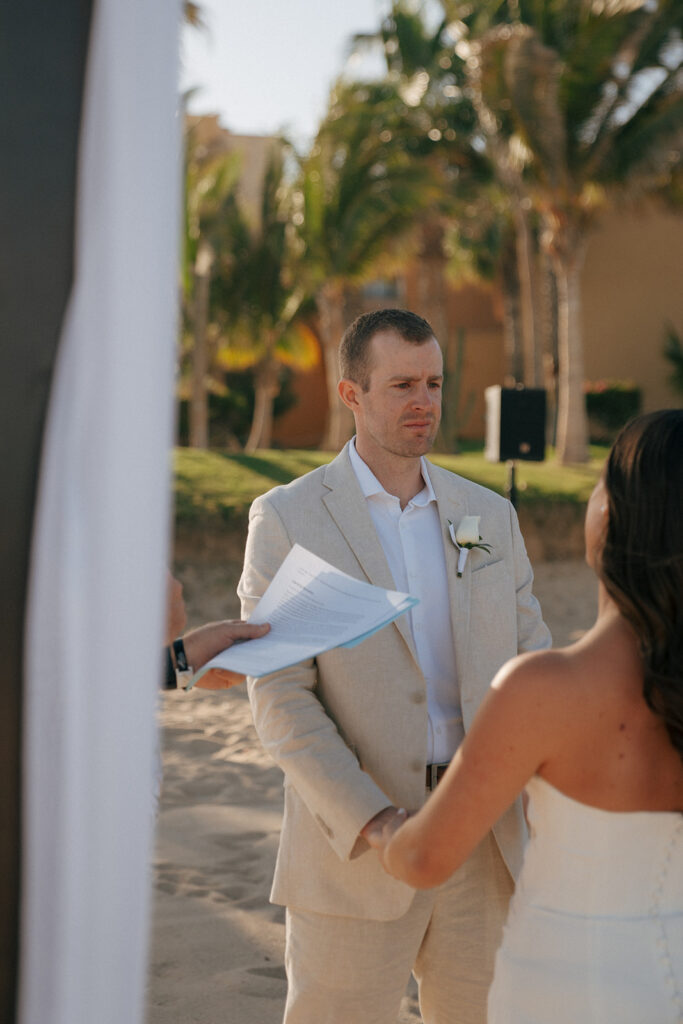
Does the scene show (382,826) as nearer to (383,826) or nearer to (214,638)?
(383,826)

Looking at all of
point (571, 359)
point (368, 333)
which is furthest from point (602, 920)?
point (571, 359)

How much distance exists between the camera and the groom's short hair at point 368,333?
2846 millimetres

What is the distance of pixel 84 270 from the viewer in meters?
1.41

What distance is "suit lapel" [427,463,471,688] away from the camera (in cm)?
257

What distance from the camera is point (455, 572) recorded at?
8.60ft

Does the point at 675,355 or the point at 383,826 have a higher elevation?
the point at 675,355

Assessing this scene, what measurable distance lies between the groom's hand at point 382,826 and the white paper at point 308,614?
1.59ft

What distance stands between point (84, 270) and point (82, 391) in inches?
6.7

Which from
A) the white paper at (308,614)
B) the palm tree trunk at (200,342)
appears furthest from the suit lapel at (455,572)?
the palm tree trunk at (200,342)

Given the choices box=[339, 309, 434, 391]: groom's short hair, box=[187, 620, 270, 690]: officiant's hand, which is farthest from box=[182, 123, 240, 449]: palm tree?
box=[187, 620, 270, 690]: officiant's hand

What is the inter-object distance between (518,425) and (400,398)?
680cm

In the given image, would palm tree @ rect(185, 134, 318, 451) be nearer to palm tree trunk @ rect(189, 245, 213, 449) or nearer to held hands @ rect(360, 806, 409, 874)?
palm tree trunk @ rect(189, 245, 213, 449)

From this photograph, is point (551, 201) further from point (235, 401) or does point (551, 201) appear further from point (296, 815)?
point (296, 815)

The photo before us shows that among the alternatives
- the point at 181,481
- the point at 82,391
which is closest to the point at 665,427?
the point at 82,391
